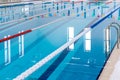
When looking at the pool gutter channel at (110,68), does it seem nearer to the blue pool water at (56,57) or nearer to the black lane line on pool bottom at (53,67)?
the blue pool water at (56,57)

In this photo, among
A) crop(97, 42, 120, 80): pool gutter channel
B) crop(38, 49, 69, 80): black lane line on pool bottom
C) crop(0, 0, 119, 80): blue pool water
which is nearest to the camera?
crop(97, 42, 120, 80): pool gutter channel

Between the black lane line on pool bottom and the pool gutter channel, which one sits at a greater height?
the pool gutter channel

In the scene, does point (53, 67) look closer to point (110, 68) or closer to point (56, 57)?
point (56, 57)

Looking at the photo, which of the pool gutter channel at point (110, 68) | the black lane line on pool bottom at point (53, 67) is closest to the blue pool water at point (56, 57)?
the black lane line on pool bottom at point (53, 67)

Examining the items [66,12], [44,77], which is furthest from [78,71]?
[66,12]

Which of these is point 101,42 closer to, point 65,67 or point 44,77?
point 65,67

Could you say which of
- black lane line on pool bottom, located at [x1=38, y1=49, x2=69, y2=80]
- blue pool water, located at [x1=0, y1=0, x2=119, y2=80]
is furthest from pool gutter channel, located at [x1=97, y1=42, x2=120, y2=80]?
black lane line on pool bottom, located at [x1=38, y1=49, x2=69, y2=80]

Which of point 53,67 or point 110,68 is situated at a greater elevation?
point 110,68

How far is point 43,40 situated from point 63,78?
229 centimetres

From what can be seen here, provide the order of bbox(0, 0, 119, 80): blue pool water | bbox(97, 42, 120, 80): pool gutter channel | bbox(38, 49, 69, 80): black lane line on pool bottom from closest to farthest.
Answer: bbox(97, 42, 120, 80): pool gutter channel < bbox(38, 49, 69, 80): black lane line on pool bottom < bbox(0, 0, 119, 80): blue pool water

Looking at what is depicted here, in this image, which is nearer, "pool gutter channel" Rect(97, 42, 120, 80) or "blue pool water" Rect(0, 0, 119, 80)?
"pool gutter channel" Rect(97, 42, 120, 80)

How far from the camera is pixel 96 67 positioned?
3.62 metres

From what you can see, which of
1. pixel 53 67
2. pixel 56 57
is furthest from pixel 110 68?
pixel 56 57

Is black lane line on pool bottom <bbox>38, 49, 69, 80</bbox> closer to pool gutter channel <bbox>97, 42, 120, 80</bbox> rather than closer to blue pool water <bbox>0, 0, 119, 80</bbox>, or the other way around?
blue pool water <bbox>0, 0, 119, 80</bbox>
